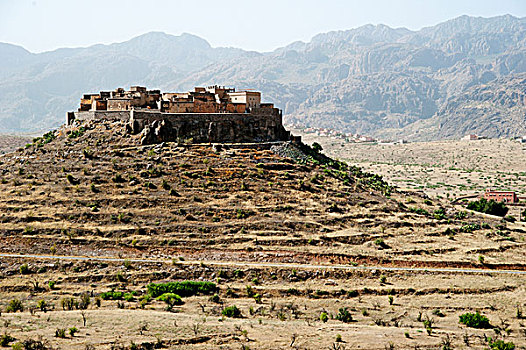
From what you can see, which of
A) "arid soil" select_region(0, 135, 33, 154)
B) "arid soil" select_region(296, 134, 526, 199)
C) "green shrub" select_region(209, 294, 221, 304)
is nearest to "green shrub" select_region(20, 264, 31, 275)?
"green shrub" select_region(209, 294, 221, 304)

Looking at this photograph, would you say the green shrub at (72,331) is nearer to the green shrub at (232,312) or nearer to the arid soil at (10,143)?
the green shrub at (232,312)

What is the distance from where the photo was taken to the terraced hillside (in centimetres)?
2712

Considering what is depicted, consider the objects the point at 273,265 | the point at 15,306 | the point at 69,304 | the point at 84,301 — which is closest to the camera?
the point at 15,306

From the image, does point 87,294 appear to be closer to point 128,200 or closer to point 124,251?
point 124,251

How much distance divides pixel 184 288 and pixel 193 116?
2454 cm

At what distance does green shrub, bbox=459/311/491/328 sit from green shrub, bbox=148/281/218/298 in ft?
51.5

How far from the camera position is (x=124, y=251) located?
39.6 metres

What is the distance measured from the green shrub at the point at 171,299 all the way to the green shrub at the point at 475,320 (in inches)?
671

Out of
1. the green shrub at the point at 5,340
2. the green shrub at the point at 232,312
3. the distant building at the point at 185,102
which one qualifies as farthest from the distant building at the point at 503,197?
the green shrub at the point at 5,340

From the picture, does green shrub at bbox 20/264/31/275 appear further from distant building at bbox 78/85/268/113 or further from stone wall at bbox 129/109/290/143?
distant building at bbox 78/85/268/113

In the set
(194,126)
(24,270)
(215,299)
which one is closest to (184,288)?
(215,299)

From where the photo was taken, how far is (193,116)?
179 ft

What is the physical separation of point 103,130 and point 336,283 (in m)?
32.5

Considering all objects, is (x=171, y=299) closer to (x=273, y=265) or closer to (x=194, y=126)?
(x=273, y=265)
